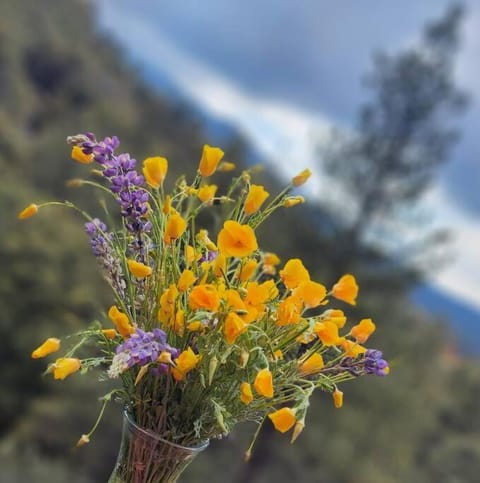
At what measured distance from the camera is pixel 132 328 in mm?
734

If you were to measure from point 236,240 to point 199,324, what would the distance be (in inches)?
4.4

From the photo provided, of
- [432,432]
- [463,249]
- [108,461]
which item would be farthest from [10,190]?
[432,432]

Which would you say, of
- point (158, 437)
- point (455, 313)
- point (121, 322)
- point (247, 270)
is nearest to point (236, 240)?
point (247, 270)

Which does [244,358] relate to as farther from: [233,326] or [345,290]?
[345,290]

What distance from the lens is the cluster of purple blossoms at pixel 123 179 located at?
75 centimetres

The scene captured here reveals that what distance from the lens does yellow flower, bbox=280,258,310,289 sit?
762 millimetres

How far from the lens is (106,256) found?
0.78 meters

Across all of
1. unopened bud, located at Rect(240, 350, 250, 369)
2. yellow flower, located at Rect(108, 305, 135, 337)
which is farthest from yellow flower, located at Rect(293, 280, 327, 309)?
yellow flower, located at Rect(108, 305, 135, 337)

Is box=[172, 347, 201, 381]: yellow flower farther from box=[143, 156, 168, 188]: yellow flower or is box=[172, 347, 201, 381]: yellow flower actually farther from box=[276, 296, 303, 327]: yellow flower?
box=[143, 156, 168, 188]: yellow flower

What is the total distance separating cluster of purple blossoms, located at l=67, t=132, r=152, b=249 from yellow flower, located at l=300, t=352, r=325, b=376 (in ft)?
0.86

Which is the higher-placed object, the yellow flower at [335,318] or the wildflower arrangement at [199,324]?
the yellow flower at [335,318]

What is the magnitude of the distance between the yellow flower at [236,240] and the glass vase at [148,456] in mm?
262

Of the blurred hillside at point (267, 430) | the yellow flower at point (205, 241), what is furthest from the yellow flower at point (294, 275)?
the blurred hillside at point (267, 430)

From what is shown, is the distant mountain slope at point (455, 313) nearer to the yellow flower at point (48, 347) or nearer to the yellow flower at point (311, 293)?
the yellow flower at point (311, 293)
